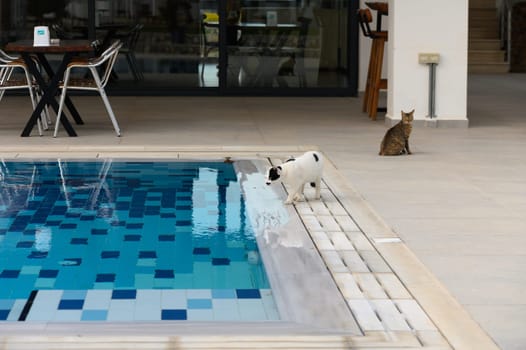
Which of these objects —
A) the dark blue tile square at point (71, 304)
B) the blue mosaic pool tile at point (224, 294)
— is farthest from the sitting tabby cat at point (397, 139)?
the dark blue tile square at point (71, 304)

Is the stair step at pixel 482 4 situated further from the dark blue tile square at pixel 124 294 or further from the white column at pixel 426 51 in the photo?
the dark blue tile square at pixel 124 294

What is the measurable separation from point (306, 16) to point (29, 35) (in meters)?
3.26

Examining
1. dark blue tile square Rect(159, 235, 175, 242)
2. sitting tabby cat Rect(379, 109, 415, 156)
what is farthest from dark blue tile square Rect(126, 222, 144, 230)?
sitting tabby cat Rect(379, 109, 415, 156)

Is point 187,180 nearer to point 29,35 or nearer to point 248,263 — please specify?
point 248,263

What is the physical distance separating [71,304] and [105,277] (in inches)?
20.6

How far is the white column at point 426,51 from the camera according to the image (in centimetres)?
992

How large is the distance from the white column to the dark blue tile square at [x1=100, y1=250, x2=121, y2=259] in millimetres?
5014

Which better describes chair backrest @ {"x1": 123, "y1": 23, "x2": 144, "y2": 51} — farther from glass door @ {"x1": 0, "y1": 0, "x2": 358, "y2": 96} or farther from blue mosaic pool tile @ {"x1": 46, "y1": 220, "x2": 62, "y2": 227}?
blue mosaic pool tile @ {"x1": 46, "y1": 220, "x2": 62, "y2": 227}

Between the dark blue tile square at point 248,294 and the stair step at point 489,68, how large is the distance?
45.5ft

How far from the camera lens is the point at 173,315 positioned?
420 centimetres

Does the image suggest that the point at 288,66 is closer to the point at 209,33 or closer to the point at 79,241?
the point at 209,33

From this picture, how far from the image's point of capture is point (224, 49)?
13000 mm

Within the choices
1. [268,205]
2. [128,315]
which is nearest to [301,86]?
[268,205]

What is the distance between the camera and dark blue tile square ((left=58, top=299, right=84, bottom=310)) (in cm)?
432
